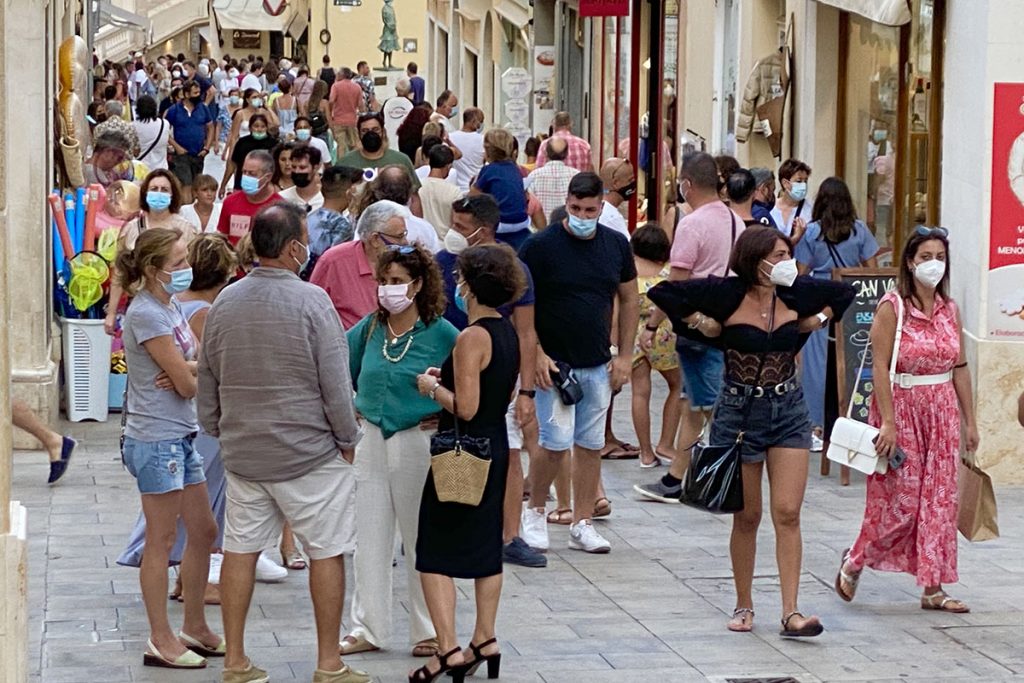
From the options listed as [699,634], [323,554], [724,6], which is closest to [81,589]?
[323,554]

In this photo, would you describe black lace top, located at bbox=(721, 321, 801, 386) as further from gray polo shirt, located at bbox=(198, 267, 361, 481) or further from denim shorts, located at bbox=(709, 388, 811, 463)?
gray polo shirt, located at bbox=(198, 267, 361, 481)

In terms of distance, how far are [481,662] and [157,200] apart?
4806 millimetres

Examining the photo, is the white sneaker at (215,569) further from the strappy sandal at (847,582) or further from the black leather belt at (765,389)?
the strappy sandal at (847,582)

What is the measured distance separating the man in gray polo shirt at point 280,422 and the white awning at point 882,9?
24.1 ft

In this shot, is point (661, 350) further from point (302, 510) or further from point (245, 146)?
point (245, 146)

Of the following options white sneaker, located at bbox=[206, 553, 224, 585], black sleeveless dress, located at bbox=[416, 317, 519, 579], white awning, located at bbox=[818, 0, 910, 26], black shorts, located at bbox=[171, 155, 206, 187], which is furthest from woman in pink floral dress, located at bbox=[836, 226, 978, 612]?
black shorts, located at bbox=[171, 155, 206, 187]

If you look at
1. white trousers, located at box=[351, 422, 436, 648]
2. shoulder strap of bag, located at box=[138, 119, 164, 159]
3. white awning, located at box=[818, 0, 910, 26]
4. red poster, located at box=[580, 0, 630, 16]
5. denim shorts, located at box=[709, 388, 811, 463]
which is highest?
red poster, located at box=[580, 0, 630, 16]

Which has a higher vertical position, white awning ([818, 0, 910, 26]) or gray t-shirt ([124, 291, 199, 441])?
white awning ([818, 0, 910, 26])

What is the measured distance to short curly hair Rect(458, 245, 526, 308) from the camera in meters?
7.11

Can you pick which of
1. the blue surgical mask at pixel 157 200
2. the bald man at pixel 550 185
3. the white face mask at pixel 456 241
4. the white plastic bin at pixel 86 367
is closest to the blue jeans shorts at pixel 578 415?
the white face mask at pixel 456 241

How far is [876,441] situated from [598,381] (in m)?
1.64

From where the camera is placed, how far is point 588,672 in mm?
7328

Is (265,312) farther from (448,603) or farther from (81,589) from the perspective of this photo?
(81,589)

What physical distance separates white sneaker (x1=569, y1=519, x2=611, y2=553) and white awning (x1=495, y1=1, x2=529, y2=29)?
2385 cm
